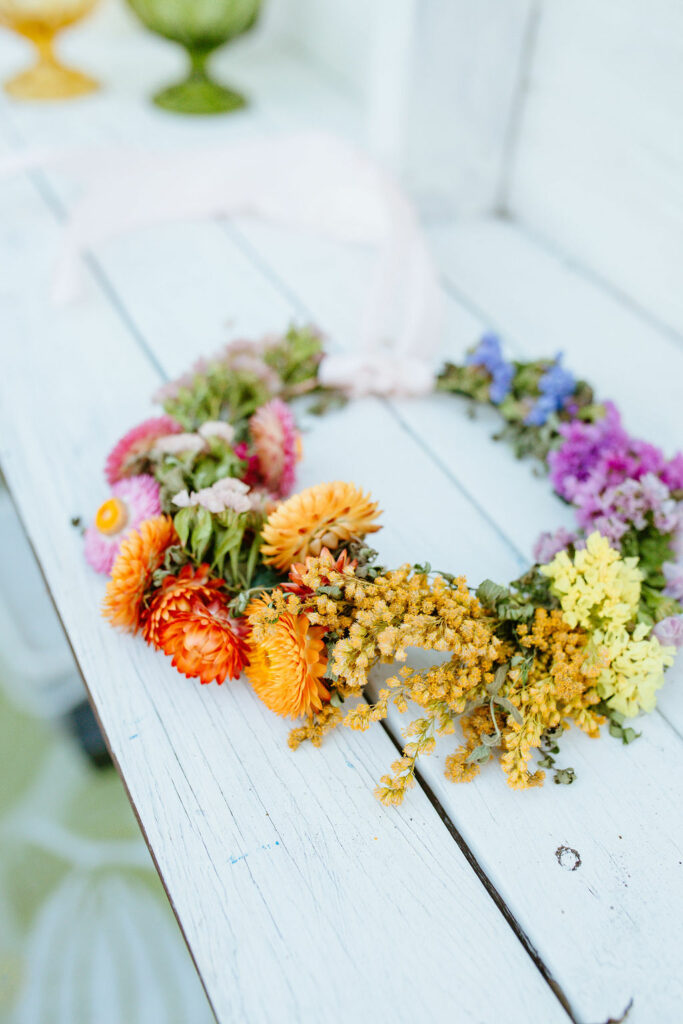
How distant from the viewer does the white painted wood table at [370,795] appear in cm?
43

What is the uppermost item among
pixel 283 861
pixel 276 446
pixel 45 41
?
pixel 45 41

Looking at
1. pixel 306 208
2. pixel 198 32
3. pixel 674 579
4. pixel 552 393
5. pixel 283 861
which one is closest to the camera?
pixel 283 861

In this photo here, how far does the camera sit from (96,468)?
70 centimetres

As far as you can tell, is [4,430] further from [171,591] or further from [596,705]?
[596,705]

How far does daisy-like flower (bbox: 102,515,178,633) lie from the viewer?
1.72ft

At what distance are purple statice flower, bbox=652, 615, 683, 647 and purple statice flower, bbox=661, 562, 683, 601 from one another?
43mm

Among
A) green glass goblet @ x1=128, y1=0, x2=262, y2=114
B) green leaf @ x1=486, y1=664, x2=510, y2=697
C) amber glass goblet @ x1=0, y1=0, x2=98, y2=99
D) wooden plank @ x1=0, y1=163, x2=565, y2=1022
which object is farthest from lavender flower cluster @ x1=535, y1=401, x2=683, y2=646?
amber glass goblet @ x1=0, y1=0, x2=98, y2=99

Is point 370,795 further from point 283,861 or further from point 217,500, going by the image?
point 217,500

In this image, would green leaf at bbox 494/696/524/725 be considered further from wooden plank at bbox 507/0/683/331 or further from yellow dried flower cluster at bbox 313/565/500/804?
wooden plank at bbox 507/0/683/331

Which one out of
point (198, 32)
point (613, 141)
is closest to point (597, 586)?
point (613, 141)

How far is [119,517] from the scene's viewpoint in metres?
0.58

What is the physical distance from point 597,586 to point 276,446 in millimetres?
252

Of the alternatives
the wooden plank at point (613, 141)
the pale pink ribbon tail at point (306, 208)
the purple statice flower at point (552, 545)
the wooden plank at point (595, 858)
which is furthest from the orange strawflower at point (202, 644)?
the wooden plank at point (613, 141)

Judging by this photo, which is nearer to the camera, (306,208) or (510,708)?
(510,708)
